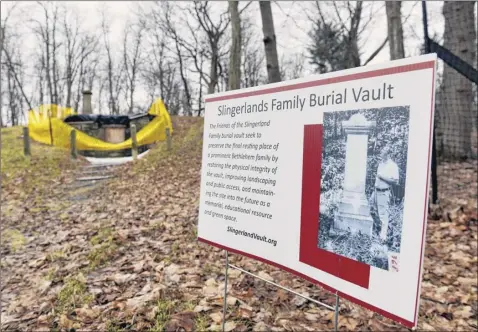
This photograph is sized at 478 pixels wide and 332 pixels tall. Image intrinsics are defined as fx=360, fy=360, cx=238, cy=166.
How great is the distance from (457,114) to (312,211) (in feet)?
24.5

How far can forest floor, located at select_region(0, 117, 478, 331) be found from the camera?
3.09 metres

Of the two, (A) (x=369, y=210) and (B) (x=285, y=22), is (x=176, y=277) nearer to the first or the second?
(A) (x=369, y=210)

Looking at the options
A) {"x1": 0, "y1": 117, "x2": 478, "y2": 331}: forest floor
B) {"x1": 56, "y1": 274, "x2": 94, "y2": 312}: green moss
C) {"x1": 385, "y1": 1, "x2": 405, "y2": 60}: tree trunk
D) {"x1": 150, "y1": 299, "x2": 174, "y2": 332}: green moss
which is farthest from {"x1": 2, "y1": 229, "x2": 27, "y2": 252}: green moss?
{"x1": 385, "y1": 1, "x2": 405, "y2": 60}: tree trunk

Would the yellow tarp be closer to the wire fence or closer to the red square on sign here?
the wire fence

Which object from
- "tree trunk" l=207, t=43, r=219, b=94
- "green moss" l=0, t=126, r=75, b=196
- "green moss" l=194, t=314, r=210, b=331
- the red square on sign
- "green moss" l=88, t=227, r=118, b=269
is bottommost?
"green moss" l=194, t=314, r=210, b=331

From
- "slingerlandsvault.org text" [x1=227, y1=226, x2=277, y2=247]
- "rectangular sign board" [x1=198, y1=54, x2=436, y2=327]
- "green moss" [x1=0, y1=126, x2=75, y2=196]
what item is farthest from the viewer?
"green moss" [x1=0, y1=126, x2=75, y2=196]

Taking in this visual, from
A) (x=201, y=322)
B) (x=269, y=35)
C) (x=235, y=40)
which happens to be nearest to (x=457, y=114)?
(x=269, y=35)

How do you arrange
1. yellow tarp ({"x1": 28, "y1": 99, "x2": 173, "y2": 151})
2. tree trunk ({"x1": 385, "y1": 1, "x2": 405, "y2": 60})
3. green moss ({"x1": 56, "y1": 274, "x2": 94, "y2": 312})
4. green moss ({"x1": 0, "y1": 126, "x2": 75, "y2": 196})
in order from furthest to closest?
yellow tarp ({"x1": 28, "y1": 99, "x2": 173, "y2": 151}) → green moss ({"x1": 0, "y1": 126, "x2": 75, "y2": 196}) → tree trunk ({"x1": 385, "y1": 1, "x2": 405, "y2": 60}) → green moss ({"x1": 56, "y1": 274, "x2": 94, "y2": 312})

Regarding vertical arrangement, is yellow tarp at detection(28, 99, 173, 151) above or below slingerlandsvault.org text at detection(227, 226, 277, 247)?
above

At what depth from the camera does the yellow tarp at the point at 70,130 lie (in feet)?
48.2

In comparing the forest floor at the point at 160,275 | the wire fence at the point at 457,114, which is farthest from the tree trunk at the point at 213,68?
the wire fence at the point at 457,114

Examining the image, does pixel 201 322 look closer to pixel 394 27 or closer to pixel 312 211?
pixel 312 211

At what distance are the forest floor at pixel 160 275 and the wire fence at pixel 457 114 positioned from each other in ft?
0.30

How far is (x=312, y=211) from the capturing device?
1.82 metres
